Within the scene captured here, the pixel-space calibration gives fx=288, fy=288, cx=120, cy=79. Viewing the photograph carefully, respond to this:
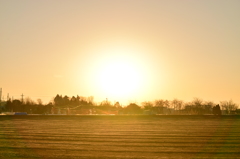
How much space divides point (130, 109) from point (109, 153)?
88.8m

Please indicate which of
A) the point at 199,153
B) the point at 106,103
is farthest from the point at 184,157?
the point at 106,103

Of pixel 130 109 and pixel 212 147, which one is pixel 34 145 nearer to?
pixel 212 147

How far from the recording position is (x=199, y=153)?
1461 cm

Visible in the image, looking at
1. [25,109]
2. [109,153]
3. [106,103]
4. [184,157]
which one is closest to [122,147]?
[109,153]

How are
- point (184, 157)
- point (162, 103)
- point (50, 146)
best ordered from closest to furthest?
1. point (184, 157)
2. point (50, 146)
3. point (162, 103)

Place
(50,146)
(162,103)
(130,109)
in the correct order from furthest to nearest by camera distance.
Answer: (162,103) < (130,109) < (50,146)

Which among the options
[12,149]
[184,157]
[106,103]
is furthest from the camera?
[106,103]

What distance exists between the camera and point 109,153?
14.6 metres

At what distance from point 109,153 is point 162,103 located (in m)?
115

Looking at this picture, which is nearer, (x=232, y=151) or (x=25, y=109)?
(x=232, y=151)

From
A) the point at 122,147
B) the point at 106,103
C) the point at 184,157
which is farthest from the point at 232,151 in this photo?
the point at 106,103

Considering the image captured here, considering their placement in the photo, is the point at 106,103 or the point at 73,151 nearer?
the point at 73,151

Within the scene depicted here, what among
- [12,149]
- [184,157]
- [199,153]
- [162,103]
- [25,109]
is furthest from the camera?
[162,103]

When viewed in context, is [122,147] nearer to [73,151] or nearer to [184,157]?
[73,151]
